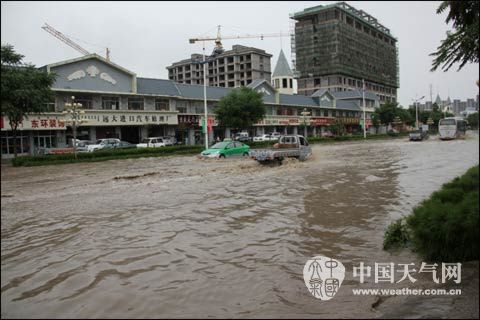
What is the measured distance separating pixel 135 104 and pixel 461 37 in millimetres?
39369

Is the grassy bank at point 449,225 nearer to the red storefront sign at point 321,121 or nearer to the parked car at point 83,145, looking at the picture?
the parked car at point 83,145

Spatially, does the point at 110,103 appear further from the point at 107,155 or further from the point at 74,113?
the point at 107,155

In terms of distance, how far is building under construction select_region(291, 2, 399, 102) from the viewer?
98.4 meters

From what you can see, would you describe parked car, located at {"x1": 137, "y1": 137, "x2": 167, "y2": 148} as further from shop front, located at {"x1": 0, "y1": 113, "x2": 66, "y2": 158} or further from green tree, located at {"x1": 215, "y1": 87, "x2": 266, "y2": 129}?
green tree, located at {"x1": 215, "y1": 87, "x2": 266, "y2": 129}

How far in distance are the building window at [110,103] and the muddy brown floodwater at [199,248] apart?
26774mm

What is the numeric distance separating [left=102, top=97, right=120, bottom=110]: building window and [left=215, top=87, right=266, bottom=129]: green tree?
408 inches

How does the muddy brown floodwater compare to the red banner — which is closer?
the muddy brown floodwater

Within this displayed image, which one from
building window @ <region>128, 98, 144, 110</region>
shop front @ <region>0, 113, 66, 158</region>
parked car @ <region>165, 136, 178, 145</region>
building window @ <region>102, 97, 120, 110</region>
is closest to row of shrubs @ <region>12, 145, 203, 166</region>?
parked car @ <region>165, 136, 178, 145</region>

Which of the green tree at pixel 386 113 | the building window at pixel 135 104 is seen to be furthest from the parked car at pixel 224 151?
the green tree at pixel 386 113

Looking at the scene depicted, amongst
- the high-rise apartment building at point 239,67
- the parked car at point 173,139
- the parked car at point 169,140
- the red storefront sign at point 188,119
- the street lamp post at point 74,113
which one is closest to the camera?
the street lamp post at point 74,113

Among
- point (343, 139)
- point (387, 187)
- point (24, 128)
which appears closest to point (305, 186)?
point (387, 187)

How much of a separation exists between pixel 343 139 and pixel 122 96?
31.6 m

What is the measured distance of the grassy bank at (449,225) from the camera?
455 cm

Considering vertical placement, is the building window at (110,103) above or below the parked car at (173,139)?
above
